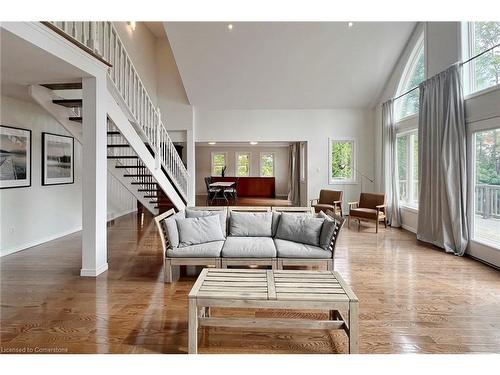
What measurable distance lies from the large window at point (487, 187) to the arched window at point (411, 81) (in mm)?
2344

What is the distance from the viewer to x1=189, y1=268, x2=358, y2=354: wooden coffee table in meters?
2.17

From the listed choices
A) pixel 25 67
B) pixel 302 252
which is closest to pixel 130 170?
pixel 25 67

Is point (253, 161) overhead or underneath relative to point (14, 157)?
overhead

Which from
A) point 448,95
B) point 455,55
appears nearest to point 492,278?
point 448,95

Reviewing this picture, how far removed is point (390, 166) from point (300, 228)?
4.69 meters

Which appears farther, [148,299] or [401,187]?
[401,187]

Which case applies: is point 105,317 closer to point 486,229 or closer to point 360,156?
point 486,229

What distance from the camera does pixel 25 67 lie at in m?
3.54

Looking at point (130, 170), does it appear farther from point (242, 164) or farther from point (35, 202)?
point (242, 164)

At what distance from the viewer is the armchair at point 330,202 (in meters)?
7.51

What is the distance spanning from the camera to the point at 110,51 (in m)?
4.56

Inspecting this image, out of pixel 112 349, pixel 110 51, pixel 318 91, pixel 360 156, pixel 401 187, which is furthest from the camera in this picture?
pixel 360 156

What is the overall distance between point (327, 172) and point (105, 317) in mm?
7252

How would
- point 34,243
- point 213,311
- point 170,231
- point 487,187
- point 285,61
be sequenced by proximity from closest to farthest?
1. point 213,311
2. point 170,231
3. point 487,187
4. point 34,243
5. point 285,61
